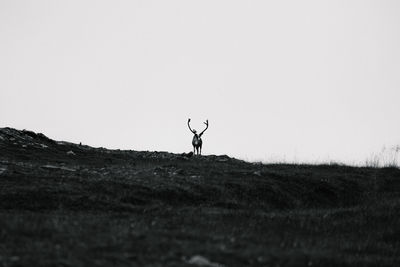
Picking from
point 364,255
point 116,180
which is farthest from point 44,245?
point 116,180

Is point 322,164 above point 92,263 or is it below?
above

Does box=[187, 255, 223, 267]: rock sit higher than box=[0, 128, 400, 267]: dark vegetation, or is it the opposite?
box=[0, 128, 400, 267]: dark vegetation

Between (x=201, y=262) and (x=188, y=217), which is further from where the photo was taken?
(x=188, y=217)

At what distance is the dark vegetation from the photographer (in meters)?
10.1

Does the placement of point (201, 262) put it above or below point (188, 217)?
below

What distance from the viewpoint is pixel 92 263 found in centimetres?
909

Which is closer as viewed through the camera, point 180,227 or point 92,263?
point 92,263

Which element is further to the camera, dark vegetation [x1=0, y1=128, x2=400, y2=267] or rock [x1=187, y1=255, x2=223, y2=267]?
dark vegetation [x1=0, y1=128, x2=400, y2=267]

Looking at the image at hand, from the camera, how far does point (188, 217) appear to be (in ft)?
47.5

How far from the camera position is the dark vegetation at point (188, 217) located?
1005cm

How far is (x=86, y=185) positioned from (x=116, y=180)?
1.49 metres

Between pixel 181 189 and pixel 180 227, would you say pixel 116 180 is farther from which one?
pixel 180 227

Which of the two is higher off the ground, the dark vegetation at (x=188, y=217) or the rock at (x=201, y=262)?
the dark vegetation at (x=188, y=217)

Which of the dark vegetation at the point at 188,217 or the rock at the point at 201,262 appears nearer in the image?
the rock at the point at 201,262
